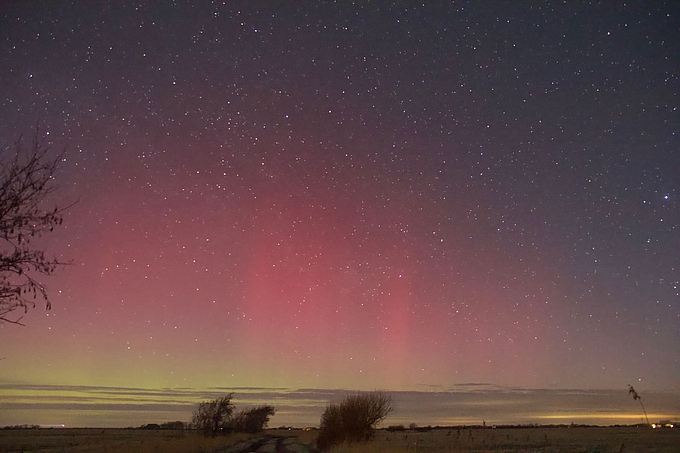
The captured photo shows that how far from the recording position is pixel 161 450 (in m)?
28.5

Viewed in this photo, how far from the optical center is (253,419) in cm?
7288

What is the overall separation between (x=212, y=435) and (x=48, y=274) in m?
Result: 47.8

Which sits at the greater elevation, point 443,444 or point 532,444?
point 532,444

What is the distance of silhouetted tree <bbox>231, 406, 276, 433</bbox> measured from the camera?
66769 mm

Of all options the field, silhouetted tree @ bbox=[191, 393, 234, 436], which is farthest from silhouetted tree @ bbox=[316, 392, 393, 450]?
silhouetted tree @ bbox=[191, 393, 234, 436]

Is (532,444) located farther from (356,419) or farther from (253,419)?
(253,419)

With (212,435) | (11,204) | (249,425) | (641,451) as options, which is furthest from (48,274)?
(249,425)

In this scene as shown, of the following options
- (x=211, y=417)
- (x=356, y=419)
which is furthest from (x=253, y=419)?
(x=356, y=419)

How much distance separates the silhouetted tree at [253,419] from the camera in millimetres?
66769

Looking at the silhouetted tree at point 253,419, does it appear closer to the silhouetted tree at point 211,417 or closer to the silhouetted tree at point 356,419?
the silhouetted tree at point 211,417

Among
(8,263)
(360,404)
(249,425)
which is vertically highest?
(8,263)

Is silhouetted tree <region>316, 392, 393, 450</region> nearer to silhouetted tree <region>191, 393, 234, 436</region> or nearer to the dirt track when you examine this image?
the dirt track

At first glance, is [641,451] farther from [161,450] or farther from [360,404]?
[161,450]

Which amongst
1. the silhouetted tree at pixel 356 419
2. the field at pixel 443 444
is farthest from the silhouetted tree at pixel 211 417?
the silhouetted tree at pixel 356 419
